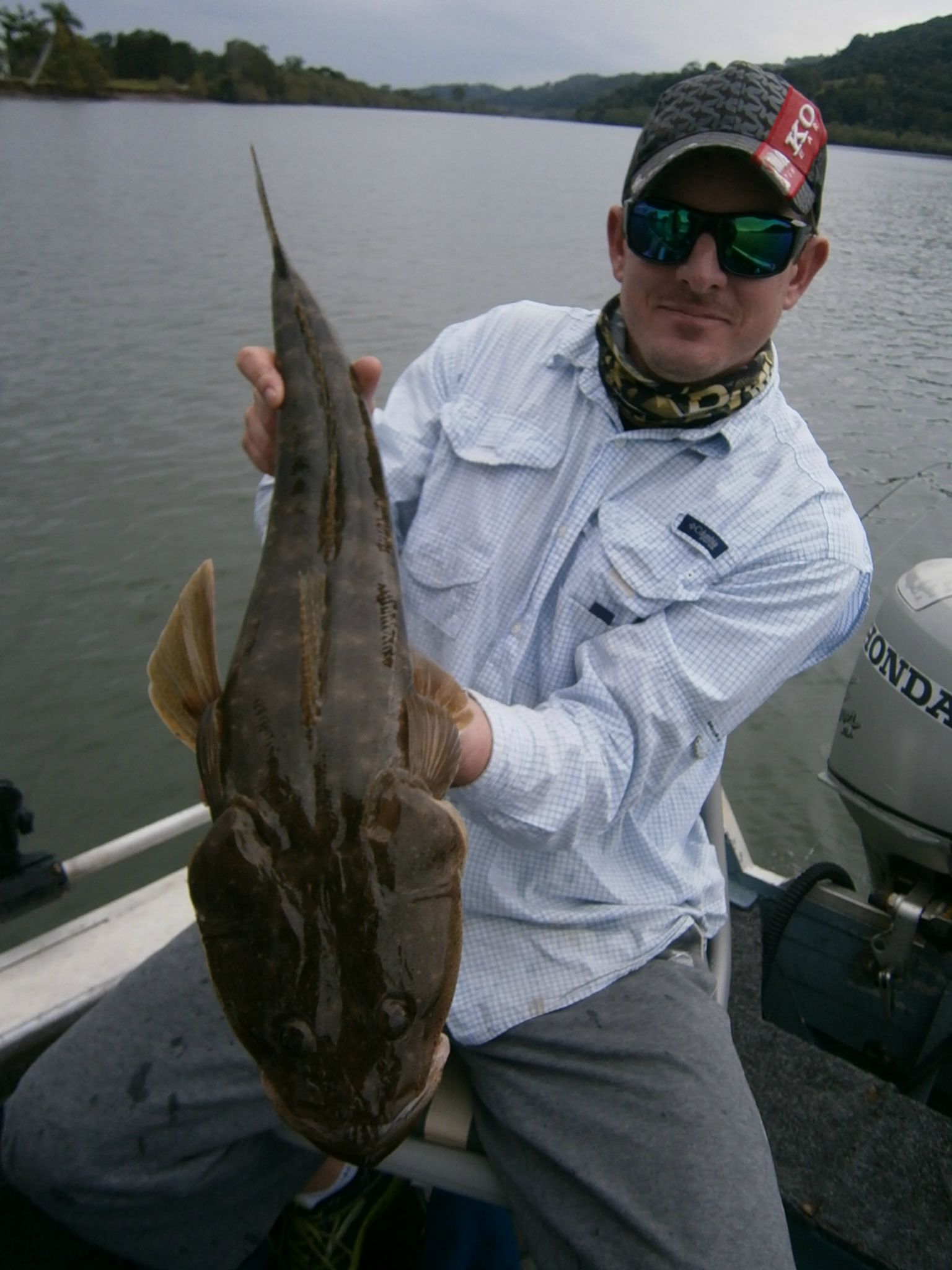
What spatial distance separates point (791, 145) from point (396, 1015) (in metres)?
2.25

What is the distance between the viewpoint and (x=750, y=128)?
7.70ft

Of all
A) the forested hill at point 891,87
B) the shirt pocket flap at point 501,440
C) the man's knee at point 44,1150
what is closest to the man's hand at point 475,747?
the shirt pocket flap at point 501,440

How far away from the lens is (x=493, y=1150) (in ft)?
7.39

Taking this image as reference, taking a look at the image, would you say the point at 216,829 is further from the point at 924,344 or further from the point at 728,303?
the point at 924,344

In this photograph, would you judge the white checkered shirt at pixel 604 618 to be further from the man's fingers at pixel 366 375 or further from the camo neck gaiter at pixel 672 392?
the man's fingers at pixel 366 375

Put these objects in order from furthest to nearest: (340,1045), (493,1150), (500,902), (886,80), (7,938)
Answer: (886,80)
(7,938)
(500,902)
(493,1150)
(340,1045)

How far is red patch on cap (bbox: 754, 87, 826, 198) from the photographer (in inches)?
92.4

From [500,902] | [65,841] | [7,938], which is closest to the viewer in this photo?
[500,902]

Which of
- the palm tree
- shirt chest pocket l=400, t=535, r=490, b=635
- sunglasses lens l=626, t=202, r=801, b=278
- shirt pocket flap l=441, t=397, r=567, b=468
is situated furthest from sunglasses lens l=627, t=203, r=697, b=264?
the palm tree

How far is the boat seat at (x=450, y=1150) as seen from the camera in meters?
2.27

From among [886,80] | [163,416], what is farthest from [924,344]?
[886,80]

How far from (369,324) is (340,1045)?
591 inches

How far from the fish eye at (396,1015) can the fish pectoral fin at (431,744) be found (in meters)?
0.37

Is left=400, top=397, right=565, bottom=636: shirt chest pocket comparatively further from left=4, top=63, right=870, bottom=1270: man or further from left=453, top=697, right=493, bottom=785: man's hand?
left=453, top=697, right=493, bottom=785: man's hand
